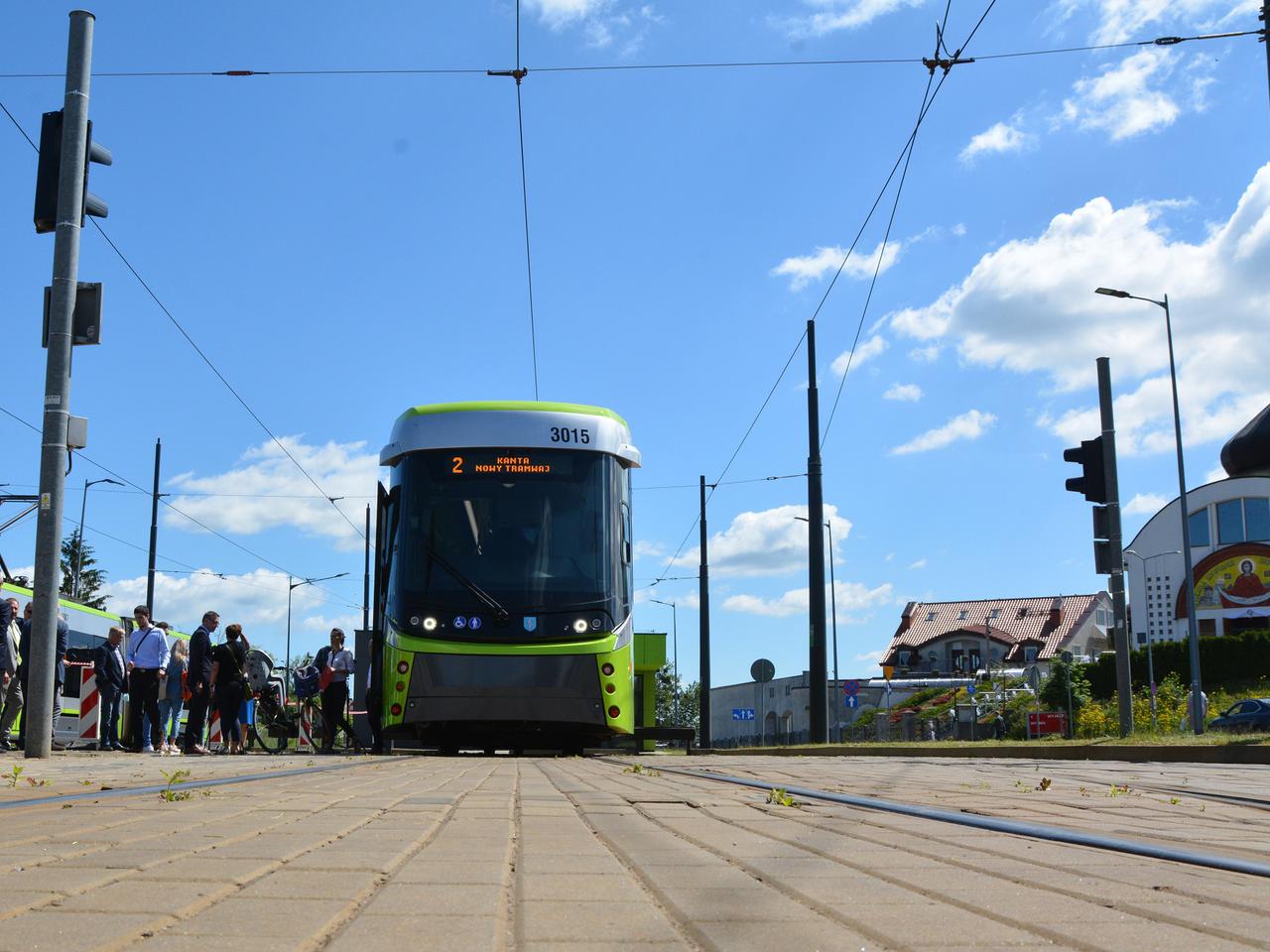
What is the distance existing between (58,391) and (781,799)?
816 centimetres

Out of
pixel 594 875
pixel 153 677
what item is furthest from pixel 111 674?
pixel 594 875

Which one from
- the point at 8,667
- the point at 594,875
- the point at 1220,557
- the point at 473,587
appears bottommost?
the point at 594,875

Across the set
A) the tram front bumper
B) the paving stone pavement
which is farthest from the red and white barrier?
the paving stone pavement

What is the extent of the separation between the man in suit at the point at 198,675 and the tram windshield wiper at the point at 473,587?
11.4 ft

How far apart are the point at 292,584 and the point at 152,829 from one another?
62498 mm

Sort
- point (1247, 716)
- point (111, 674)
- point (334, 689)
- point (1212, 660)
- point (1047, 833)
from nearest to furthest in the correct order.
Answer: point (1047, 833)
point (111, 674)
point (334, 689)
point (1247, 716)
point (1212, 660)

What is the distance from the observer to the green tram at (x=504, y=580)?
14.0 meters

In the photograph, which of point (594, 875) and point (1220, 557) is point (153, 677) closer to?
point (594, 875)

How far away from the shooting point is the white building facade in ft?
213

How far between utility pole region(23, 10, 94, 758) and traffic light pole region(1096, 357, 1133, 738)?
11.7m

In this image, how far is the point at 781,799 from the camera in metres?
6.64

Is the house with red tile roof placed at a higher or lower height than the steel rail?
higher

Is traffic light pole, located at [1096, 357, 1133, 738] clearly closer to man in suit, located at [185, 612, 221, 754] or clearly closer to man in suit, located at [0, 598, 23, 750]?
man in suit, located at [185, 612, 221, 754]

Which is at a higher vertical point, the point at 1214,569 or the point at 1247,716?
the point at 1214,569
